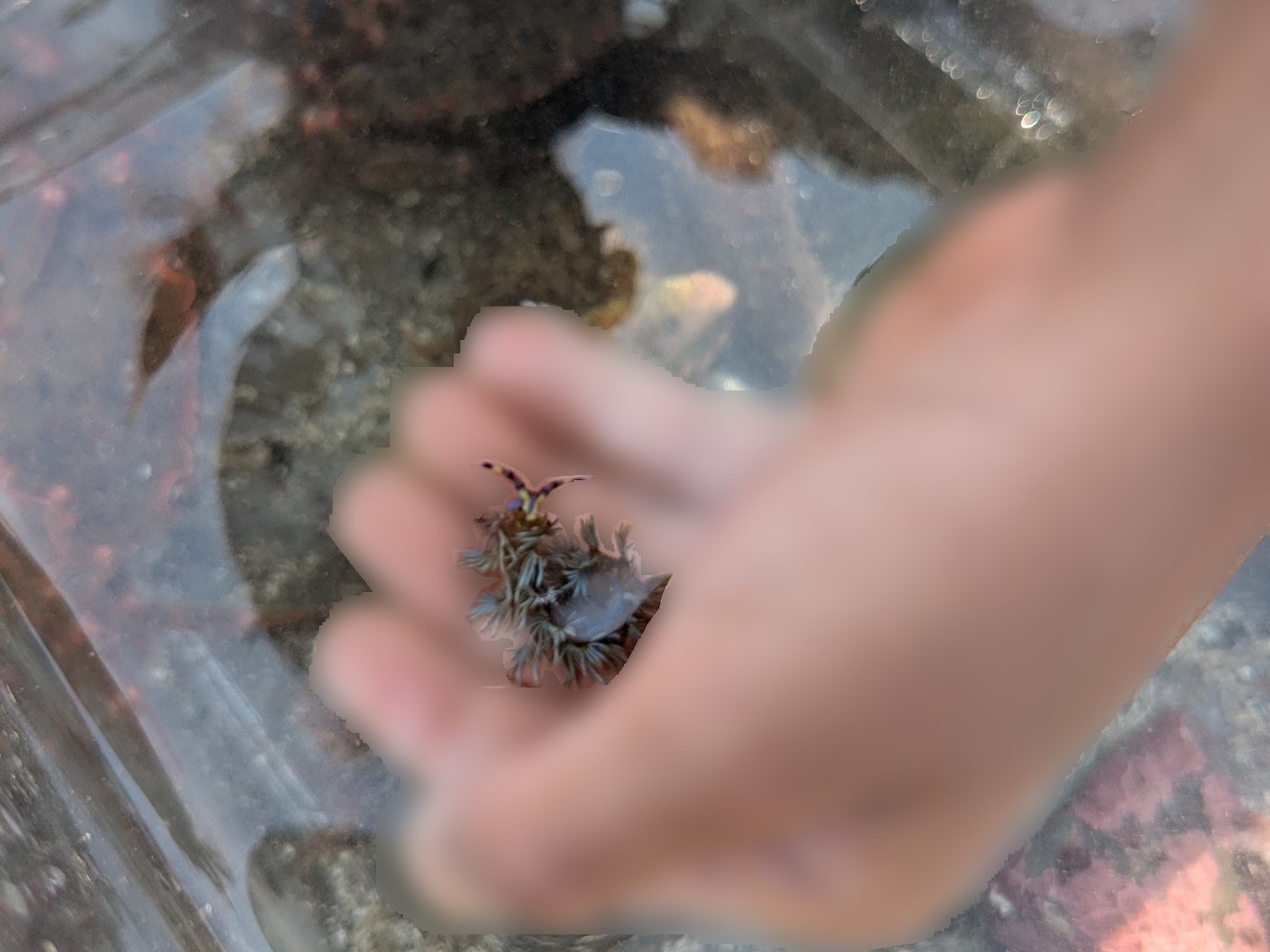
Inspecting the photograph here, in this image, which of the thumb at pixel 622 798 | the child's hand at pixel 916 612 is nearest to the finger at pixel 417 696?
the thumb at pixel 622 798

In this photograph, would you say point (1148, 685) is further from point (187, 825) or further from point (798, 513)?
point (187, 825)

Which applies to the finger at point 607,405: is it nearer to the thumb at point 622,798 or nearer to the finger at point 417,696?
the finger at point 417,696

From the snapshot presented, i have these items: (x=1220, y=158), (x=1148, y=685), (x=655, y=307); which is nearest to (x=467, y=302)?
(x=655, y=307)

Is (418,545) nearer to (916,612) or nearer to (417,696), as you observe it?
(417,696)

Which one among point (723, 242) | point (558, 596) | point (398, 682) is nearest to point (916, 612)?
point (558, 596)

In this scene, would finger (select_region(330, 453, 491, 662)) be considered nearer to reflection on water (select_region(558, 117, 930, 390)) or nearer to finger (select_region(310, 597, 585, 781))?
finger (select_region(310, 597, 585, 781))

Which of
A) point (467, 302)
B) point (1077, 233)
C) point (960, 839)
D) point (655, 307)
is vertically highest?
point (1077, 233)
